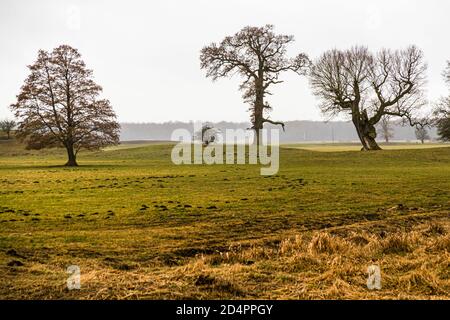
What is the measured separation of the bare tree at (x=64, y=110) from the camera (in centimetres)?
4544

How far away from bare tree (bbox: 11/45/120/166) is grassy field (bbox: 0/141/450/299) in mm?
25010

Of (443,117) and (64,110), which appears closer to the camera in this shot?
(64,110)

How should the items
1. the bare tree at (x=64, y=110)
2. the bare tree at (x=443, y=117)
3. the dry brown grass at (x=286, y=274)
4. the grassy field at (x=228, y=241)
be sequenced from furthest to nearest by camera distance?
1. the bare tree at (x=443, y=117)
2. the bare tree at (x=64, y=110)
3. the grassy field at (x=228, y=241)
4. the dry brown grass at (x=286, y=274)

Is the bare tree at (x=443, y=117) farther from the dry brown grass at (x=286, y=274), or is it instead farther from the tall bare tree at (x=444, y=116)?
the dry brown grass at (x=286, y=274)

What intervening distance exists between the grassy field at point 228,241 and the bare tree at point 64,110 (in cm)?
2501

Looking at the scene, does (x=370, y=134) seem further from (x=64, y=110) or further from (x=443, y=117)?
(x=64, y=110)

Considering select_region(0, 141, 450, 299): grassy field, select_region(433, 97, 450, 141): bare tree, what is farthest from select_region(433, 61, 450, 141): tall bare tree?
select_region(0, 141, 450, 299): grassy field

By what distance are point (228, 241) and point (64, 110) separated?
40.6 meters

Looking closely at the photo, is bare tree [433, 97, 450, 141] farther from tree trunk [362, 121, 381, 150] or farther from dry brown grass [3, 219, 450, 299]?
dry brown grass [3, 219, 450, 299]

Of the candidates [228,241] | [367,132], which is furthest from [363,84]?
[228,241]

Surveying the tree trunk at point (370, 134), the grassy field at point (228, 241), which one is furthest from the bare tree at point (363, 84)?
the grassy field at point (228, 241)

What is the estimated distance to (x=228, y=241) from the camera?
33.8 feet
